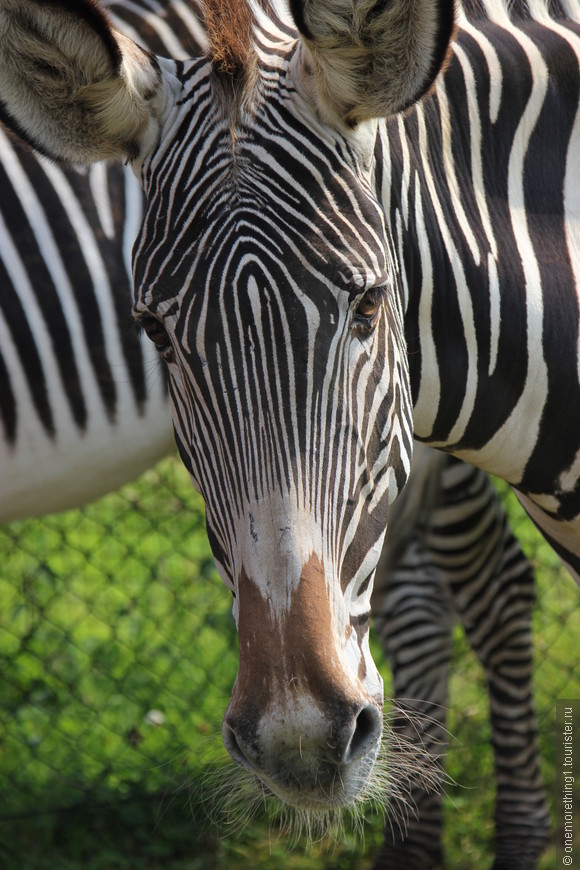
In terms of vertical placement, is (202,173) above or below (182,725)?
above

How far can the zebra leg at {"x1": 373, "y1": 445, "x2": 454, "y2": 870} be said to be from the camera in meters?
4.20

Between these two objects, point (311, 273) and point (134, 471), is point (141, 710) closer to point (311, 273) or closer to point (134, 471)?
point (134, 471)

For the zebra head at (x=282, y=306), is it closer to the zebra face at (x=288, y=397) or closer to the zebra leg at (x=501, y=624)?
the zebra face at (x=288, y=397)

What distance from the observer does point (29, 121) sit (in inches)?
88.4

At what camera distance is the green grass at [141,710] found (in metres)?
4.40

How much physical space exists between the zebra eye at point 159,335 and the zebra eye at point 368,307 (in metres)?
0.40

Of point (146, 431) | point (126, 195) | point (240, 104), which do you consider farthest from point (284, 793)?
point (126, 195)

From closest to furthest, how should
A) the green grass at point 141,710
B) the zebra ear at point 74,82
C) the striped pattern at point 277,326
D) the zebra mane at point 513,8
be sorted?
1. the striped pattern at point 277,326
2. the zebra ear at point 74,82
3. the zebra mane at point 513,8
4. the green grass at point 141,710

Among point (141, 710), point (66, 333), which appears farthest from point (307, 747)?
point (141, 710)

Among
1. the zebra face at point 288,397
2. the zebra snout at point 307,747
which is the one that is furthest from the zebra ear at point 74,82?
the zebra snout at point 307,747

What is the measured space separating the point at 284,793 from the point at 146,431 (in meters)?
2.21

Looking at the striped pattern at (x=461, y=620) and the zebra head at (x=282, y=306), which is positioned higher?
the zebra head at (x=282, y=306)

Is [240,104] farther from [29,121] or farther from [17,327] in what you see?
[17,327]

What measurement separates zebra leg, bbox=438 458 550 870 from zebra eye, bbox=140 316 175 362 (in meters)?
2.43
